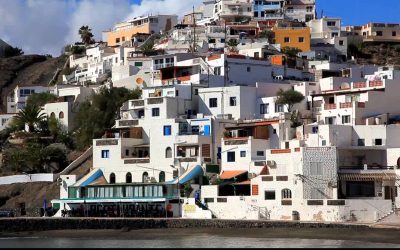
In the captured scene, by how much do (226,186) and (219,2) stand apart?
57907 mm

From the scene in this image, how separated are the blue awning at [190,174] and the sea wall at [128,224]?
4366 millimetres

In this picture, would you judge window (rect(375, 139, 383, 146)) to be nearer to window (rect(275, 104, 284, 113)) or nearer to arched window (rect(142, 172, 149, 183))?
window (rect(275, 104, 284, 113))

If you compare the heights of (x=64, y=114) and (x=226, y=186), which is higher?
(x=64, y=114)

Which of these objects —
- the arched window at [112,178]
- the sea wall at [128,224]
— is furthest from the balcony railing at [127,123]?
the sea wall at [128,224]

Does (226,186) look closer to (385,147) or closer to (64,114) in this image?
(385,147)

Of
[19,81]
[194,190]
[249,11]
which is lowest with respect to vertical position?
[194,190]

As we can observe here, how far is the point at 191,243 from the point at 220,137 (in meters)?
18.3

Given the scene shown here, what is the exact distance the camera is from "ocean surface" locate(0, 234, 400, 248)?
47500 millimetres

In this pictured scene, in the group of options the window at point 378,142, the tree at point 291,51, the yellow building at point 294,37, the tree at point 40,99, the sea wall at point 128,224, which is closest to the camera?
the sea wall at point 128,224

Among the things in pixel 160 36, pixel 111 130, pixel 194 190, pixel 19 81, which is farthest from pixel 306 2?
pixel 194 190

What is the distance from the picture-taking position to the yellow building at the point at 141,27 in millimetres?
117875

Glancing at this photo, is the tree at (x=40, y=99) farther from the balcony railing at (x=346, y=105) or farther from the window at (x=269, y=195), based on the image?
the window at (x=269, y=195)

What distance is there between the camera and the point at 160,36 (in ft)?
365

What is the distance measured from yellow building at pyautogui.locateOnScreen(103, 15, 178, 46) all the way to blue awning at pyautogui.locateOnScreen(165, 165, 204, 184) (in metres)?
54.3
